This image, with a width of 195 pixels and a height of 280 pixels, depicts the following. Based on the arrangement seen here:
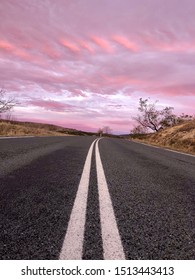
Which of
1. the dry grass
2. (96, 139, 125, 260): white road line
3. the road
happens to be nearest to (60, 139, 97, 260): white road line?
the road

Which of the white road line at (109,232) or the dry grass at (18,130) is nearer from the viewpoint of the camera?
the white road line at (109,232)

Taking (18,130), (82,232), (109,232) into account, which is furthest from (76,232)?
(18,130)

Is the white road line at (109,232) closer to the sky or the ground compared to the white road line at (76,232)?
closer to the sky

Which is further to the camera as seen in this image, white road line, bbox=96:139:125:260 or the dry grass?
the dry grass

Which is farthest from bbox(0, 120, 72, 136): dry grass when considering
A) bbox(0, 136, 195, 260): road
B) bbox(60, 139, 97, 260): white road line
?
bbox(60, 139, 97, 260): white road line

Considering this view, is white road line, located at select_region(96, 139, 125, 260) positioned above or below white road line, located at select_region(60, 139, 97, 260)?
above

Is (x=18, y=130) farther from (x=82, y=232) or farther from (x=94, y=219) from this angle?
(x=82, y=232)

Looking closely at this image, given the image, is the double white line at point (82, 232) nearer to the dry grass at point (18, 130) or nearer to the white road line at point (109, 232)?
the white road line at point (109, 232)

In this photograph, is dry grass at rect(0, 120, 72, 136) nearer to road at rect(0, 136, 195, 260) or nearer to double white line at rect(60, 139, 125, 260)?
road at rect(0, 136, 195, 260)

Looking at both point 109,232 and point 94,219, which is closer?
point 109,232

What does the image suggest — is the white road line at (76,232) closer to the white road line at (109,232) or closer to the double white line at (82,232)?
the double white line at (82,232)

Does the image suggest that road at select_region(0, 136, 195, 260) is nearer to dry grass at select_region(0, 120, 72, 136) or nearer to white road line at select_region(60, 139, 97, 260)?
white road line at select_region(60, 139, 97, 260)

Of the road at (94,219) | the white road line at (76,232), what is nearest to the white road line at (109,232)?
the road at (94,219)
